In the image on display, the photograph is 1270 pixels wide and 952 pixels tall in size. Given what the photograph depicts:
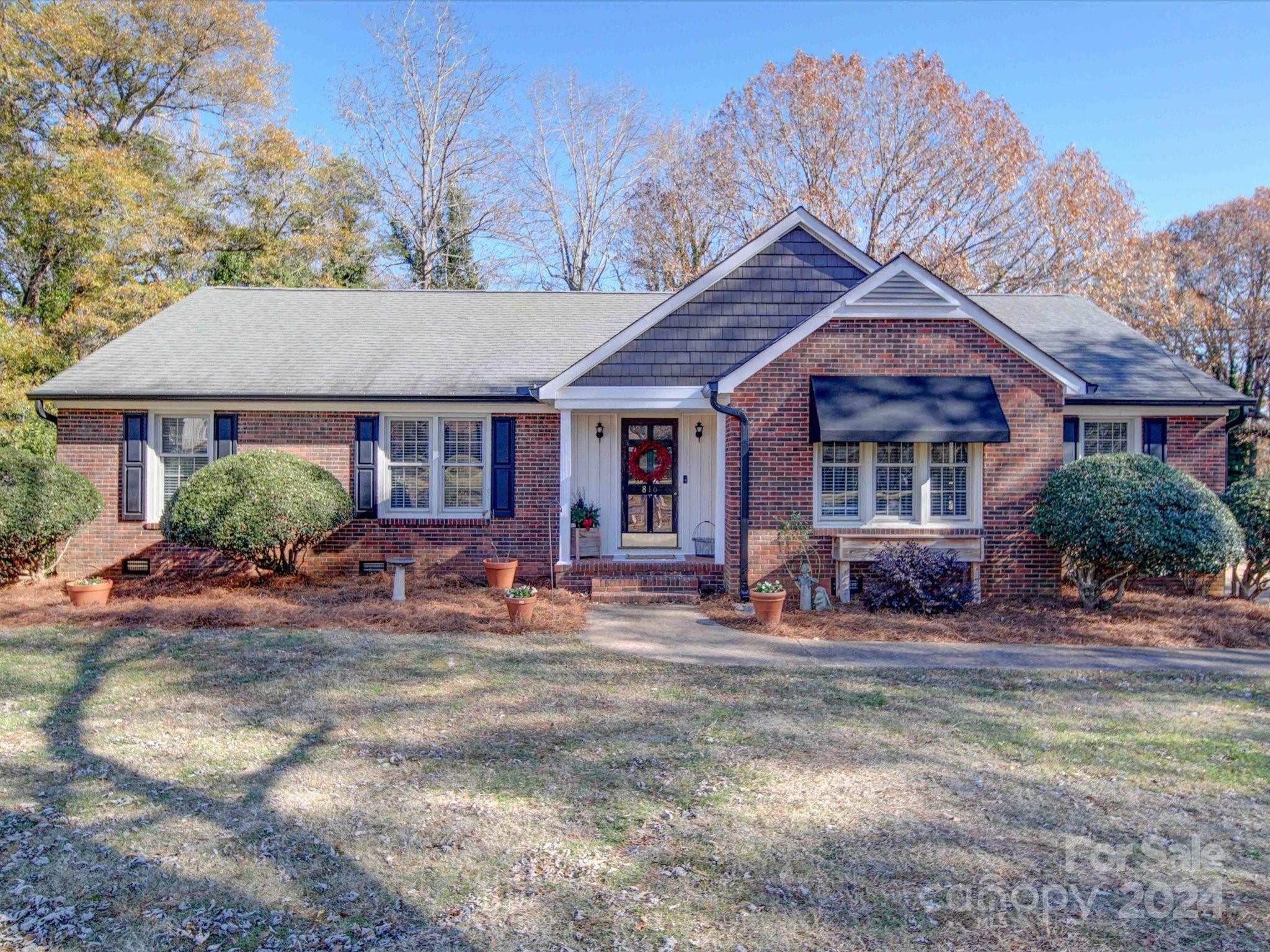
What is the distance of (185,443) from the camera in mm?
12406

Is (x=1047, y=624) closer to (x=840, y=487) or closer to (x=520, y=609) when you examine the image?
(x=840, y=487)

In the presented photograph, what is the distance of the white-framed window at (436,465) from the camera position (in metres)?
12.5

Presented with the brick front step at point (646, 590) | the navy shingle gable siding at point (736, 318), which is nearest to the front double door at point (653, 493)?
the navy shingle gable siding at point (736, 318)

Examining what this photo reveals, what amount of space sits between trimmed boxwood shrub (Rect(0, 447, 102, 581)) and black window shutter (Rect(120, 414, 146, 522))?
44cm

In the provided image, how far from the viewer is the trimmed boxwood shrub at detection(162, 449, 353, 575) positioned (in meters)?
10.6

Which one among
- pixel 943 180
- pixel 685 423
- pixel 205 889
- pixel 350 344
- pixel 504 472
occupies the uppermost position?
pixel 943 180

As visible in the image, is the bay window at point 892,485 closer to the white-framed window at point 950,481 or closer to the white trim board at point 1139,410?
the white-framed window at point 950,481

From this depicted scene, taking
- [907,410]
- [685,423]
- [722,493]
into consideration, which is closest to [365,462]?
[685,423]

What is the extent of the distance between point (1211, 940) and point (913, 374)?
8.15 metres

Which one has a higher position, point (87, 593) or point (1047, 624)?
point (87, 593)

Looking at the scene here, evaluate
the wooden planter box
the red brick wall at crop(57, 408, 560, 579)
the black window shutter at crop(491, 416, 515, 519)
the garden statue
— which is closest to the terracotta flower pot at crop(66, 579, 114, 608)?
the red brick wall at crop(57, 408, 560, 579)

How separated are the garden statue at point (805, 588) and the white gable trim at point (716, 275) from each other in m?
4.12

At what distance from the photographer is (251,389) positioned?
1202 cm

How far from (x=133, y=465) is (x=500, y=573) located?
6029 millimetres
